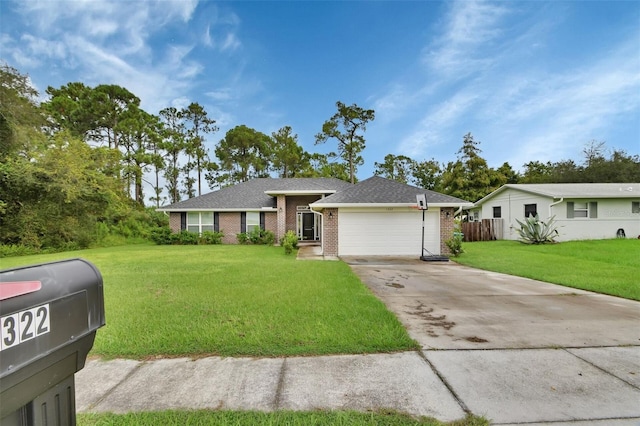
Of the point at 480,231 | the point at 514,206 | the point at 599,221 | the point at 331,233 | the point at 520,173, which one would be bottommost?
the point at 480,231

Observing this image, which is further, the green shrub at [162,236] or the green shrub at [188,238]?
the green shrub at [162,236]

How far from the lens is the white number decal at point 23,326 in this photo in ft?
3.34

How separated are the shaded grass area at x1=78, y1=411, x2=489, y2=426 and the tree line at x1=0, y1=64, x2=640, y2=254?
1821 centimetres

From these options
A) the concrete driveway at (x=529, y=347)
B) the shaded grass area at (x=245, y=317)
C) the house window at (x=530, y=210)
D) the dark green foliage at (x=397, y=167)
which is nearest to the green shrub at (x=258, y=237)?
the shaded grass area at (x=245, y=317)

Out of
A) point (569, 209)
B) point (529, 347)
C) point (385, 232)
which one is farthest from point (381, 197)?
point (569, 209)

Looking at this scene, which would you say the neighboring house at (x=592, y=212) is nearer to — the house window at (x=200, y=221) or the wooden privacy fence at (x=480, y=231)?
the wooden privacy fence at (x=480, y=231)

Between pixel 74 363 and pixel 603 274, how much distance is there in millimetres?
10944

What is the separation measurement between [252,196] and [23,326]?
63.1 ft

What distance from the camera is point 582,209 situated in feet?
55.3

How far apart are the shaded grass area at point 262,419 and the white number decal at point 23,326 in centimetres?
154

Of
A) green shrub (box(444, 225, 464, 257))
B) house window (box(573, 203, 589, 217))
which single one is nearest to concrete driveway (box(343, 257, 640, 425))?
green shrub (box(444, 225, 464, 257))

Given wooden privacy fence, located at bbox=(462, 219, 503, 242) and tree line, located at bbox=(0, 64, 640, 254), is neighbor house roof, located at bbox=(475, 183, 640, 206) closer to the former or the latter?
wooden privacy fence, located at bbox=(462, 219, 503, 242)

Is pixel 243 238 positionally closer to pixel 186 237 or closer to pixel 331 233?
pixel 186 237

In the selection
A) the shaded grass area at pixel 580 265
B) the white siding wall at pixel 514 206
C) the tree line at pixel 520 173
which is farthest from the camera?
the tree line at pixel 520 173
